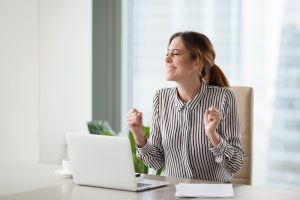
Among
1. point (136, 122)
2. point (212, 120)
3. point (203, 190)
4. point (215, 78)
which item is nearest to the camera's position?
point (203, 190)

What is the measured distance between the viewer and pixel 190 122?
267 centimetres

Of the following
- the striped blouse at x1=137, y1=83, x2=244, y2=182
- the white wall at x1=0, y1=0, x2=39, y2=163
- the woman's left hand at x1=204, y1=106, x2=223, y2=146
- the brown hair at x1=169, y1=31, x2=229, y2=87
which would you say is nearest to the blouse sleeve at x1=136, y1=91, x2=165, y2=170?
the striped blouse at x1=137, y1=83, x2=244, y2=182

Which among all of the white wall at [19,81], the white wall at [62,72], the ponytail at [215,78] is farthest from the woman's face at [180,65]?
the white wall at [62,72]

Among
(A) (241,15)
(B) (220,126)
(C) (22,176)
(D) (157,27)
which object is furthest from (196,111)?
(D) (157,27)

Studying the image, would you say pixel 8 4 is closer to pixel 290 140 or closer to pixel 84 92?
pixel 84 92

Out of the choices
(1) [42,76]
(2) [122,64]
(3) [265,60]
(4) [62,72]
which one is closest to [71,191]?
(1) [42,76]

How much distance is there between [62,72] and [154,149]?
5.15ft

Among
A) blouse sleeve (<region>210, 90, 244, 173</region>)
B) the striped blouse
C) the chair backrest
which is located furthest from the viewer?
the chair backrest

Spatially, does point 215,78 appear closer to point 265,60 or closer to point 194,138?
point 194,138

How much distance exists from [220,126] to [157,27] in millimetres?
2375

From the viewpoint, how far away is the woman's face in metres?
2.68

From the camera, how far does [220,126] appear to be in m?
2.62

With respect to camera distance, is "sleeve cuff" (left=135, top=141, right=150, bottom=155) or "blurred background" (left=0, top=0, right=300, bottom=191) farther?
"blurred background" (left=0, top=0, right=300, bottom=191)

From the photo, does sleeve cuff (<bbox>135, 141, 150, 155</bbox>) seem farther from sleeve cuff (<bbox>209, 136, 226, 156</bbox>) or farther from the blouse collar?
sleeve cuff (<bbox>209, 136, 226, 156</bbox>)
